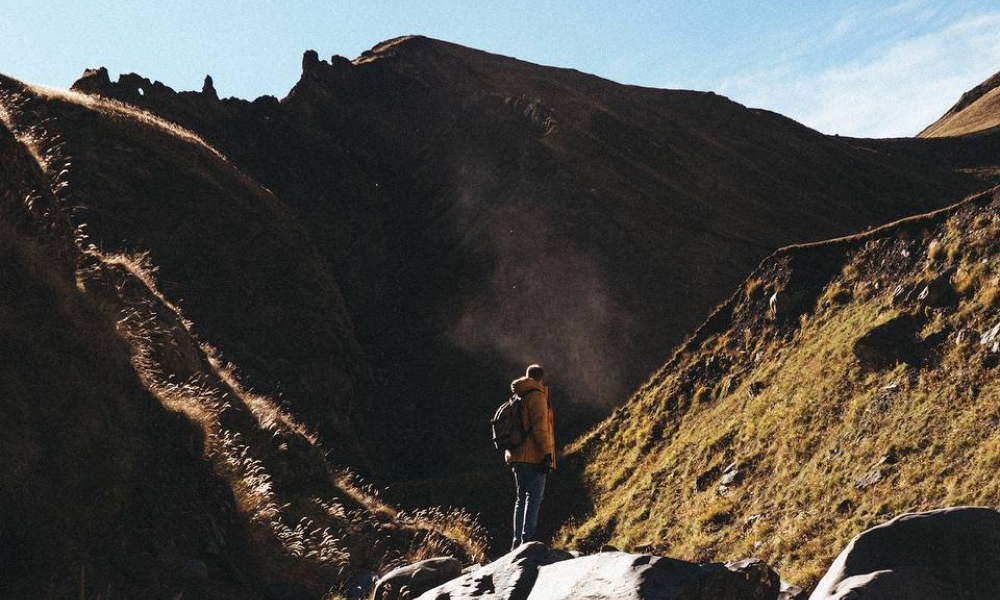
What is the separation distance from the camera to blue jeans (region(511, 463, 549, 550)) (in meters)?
13.4

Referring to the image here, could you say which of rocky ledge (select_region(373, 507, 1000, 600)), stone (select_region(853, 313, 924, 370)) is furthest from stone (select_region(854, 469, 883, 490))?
rocky ledge (select_region(373, 507, 1000, 600))

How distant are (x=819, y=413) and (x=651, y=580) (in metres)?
13.5

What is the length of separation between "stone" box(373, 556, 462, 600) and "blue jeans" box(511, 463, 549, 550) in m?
3.22

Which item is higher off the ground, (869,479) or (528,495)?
(528,495)

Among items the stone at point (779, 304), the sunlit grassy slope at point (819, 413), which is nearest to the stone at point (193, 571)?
the sunlit grassy slope at point (819, 413)

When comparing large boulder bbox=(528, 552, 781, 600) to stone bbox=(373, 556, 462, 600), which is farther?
stone bbox=(373, 556, 462, 600)

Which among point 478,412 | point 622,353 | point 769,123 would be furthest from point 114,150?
point 769,123

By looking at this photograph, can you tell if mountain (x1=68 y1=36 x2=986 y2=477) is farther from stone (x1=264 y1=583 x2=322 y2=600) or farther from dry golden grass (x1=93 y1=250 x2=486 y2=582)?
stone (x1=264 y1=583 x2=322 y2=600)

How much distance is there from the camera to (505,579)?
28.2 feet

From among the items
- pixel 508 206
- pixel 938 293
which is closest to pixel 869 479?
pixel 938 293

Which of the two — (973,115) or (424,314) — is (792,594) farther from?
(973,115)

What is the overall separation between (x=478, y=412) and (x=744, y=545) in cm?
2715

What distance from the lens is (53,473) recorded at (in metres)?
8.25

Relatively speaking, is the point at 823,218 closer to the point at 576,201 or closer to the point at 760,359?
the point at 576,201
